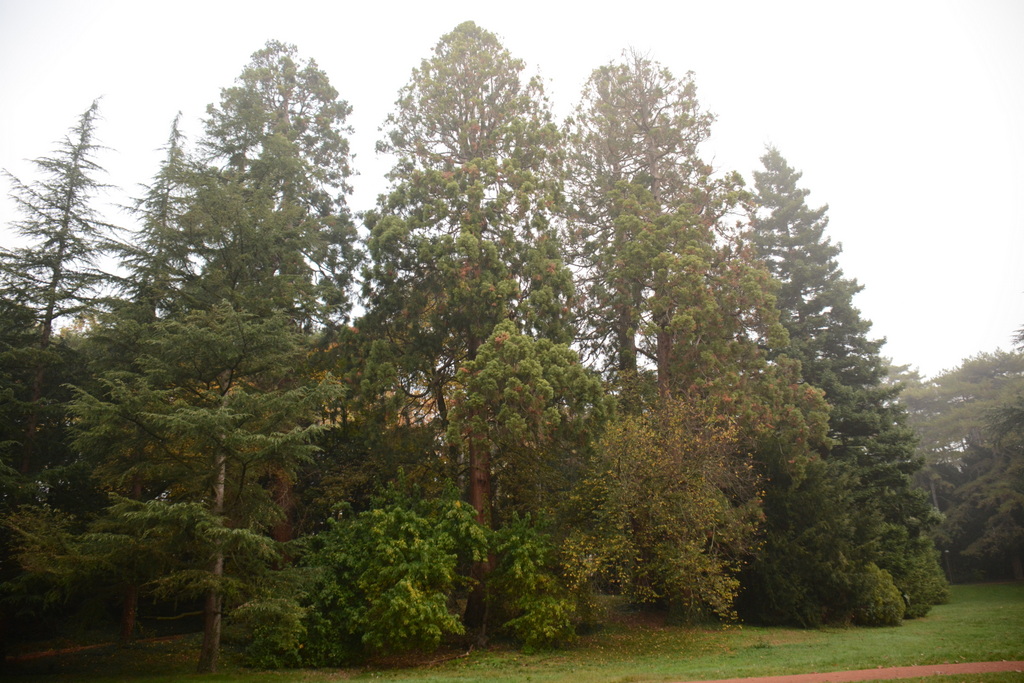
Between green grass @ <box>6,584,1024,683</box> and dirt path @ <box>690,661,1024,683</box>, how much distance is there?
52cm

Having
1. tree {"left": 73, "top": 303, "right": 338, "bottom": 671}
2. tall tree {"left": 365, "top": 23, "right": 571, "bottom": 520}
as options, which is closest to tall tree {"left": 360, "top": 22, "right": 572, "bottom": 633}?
tall tree {"left": 365, "top": 23, "right": 571, "bottom": 520}

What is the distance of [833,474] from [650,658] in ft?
36.3

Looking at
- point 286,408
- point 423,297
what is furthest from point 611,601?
point 286,408

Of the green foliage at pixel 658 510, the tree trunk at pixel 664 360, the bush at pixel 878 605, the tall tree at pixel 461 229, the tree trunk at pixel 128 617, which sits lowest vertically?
the bush at pixel 878 605

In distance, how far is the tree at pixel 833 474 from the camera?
1839cm

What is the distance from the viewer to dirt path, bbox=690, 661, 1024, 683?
32.0 ft

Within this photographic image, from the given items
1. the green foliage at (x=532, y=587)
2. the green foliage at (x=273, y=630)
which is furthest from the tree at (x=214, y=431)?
the green foliage at (x=532, y=587)

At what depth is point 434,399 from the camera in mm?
18250

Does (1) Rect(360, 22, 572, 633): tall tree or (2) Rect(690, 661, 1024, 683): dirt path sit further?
(1) Rect(360, 22, 572, 633): tall tree

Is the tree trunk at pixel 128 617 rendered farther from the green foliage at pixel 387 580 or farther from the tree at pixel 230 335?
the green foliage at pixel 387 580

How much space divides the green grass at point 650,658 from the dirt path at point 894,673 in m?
0.52

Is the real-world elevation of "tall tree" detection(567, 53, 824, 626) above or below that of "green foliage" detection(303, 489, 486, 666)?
above

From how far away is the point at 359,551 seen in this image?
14148mm

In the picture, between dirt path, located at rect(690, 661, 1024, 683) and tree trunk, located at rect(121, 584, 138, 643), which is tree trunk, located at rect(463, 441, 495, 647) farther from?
tree trunk, located at rect(121, 584, 138, 643)
